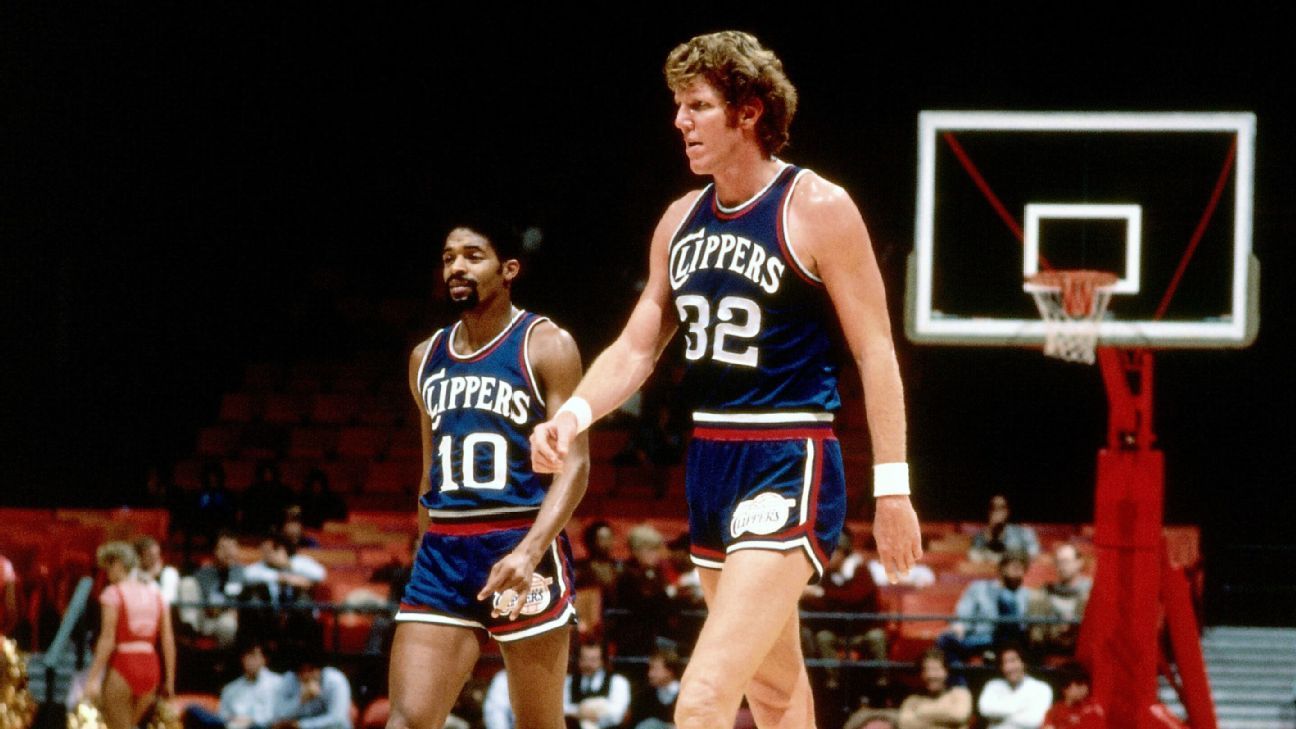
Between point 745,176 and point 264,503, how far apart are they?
10.6 metres

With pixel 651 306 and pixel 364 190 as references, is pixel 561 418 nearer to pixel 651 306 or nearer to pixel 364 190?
pixel 651 306

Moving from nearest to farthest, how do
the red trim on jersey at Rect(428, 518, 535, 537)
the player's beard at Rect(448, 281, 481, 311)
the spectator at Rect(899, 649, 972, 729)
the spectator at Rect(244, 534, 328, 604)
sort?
the red trim on jersey at Rect(428, 518, 535, 537)
the player's beard at Rect(448, 281, 481, 311)
the spectator at Rect(899, 649, 972, 729)
the spectator at Rect(244, 534, 328, 604)

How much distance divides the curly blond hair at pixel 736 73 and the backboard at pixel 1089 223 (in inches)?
182

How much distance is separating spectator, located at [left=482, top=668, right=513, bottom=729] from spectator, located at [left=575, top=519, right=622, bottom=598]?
150cm

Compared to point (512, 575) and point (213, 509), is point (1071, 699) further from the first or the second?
point (213, 509)

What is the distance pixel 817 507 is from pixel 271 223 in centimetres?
1503

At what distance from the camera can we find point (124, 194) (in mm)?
16406

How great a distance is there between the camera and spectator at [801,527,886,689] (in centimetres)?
976

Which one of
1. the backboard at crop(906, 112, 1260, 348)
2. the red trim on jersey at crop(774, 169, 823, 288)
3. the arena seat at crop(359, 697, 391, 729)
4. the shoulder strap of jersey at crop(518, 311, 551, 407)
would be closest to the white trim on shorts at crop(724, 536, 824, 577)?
the red trim on jersey at crop(774, 169, 823, 288)

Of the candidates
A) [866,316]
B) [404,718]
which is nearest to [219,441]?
[404,718]

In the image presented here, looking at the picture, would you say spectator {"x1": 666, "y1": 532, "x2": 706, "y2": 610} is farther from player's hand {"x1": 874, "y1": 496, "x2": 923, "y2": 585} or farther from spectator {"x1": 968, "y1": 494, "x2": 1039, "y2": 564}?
player's hand {"x1": 874, "y1": 496, "x2": 923, "y2": 585}

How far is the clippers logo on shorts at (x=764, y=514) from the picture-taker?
3.42 meters

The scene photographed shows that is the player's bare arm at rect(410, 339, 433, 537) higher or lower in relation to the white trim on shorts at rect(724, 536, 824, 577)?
higher

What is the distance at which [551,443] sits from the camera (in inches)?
133
